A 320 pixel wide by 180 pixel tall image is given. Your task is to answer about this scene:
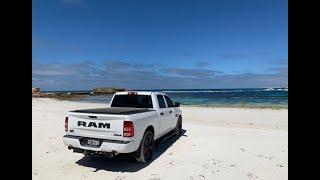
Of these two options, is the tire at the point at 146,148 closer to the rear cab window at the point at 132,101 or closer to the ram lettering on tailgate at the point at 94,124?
the ram lettering on tailgate at the point at 94,124

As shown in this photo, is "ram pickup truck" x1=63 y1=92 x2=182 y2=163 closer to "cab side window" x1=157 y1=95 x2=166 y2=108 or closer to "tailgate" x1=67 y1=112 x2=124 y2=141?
"tailgate" x1=67 y1=112 x2=124 y2=141

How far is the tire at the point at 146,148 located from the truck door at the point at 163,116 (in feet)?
3.65

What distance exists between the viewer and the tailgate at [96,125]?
6.69 metres

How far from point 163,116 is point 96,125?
2.87 meters

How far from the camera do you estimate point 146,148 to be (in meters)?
7.53

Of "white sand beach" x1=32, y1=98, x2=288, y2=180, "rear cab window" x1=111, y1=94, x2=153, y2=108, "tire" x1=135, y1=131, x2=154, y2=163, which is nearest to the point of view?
"white sand beach" x1=32, y1=98, x2=288, y2=180

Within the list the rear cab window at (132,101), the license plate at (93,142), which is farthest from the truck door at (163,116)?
the license plate at (93,142)

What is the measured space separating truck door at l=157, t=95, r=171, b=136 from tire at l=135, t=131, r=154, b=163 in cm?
111

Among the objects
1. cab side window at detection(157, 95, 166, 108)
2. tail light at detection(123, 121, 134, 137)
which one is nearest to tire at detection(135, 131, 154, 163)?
tail light at detection(123, 121, 134, 137)

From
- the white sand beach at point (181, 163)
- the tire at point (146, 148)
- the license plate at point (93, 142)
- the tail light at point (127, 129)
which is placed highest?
the tail light at point (127, 129)

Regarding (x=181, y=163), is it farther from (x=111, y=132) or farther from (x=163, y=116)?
(x=111, y=132)

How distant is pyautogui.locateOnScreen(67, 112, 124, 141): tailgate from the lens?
6.69 metres

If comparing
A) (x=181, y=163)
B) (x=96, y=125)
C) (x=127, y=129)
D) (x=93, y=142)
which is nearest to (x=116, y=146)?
(x=127, y=129)
